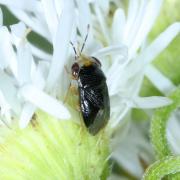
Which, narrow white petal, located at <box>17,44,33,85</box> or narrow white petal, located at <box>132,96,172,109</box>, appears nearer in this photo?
narrow white petal, located at <box>17,44,33,85</box>

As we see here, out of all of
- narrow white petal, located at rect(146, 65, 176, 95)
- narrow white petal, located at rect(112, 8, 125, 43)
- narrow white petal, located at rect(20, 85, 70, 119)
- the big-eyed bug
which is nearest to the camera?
narrow white petal, located at rect(20, 85, 70, 119)

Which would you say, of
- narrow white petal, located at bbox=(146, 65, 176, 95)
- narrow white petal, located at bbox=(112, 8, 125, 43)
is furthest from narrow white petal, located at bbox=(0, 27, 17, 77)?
narrow white petal, located at bbox=(146, 65, 176, 95)

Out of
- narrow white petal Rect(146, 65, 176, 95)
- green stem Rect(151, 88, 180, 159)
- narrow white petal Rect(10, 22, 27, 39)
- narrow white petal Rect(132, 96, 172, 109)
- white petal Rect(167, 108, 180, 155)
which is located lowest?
white petal Rect(167, 108, 180, 155)

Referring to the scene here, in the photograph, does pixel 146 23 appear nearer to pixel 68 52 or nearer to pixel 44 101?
pixel 68 52

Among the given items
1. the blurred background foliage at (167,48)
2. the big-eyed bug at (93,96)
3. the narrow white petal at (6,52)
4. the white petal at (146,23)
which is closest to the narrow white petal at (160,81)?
the blurred background foliage at (167,48)

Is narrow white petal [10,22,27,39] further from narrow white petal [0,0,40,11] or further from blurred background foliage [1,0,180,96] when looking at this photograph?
blurred background foliage [1,0,180,96]

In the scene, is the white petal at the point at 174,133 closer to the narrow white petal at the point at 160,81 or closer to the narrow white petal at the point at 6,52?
the narrow white petal at the point at 160,81

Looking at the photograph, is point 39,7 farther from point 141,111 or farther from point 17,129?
point 141,111
